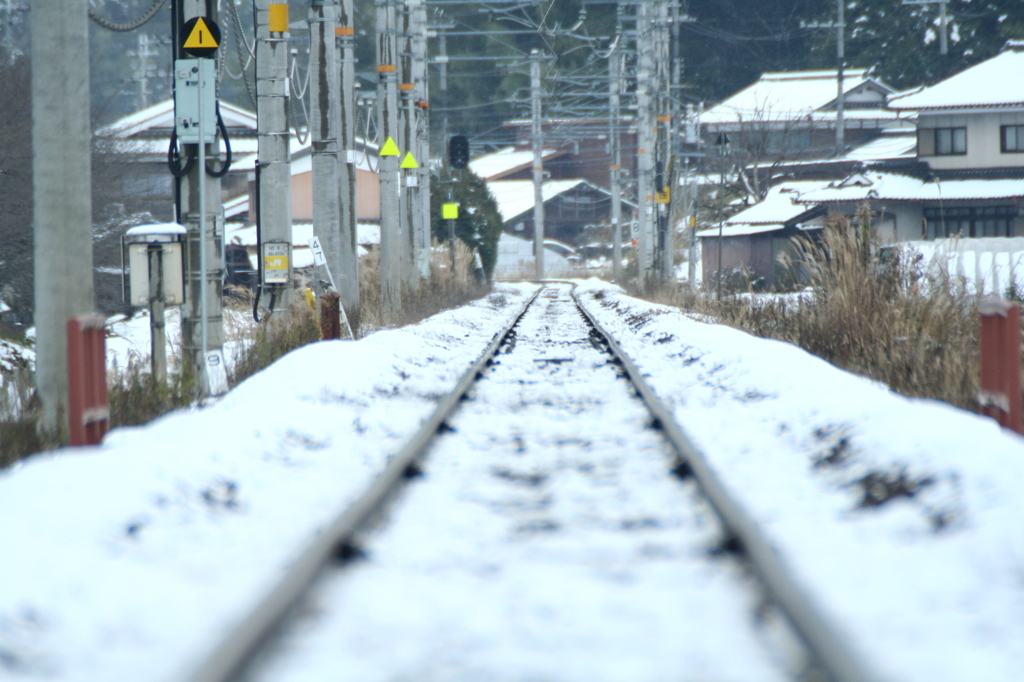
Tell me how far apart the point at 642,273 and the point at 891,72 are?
40.4 m

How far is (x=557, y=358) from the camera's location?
1313 centimetres

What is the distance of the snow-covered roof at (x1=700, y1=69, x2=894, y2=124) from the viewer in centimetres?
6588

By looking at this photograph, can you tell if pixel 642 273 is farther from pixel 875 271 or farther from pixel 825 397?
pixel 825 397

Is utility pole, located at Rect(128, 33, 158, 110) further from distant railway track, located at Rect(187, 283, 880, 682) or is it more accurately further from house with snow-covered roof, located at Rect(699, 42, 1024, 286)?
distant railway track, located at Rect(187, 283, 880, 682)

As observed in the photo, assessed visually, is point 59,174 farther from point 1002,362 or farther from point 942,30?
point 942,30

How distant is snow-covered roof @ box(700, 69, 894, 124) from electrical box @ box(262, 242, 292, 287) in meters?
55.8

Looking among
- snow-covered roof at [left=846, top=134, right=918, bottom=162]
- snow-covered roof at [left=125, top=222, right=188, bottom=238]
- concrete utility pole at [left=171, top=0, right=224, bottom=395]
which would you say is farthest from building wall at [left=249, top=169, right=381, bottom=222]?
snow-covered roof at [left=125, top=222, right=188, bottom=238]

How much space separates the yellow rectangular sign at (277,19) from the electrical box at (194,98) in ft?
10.9

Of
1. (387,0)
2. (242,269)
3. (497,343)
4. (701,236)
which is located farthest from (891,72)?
(497,343)

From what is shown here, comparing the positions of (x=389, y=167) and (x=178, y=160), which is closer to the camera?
(x=178, y=160)

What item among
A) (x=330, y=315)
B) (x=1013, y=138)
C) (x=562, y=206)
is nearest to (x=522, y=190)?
(x=562, y=206)

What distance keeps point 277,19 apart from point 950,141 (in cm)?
3482

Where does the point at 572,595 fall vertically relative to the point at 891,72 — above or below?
below

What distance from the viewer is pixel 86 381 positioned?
20.6ft
